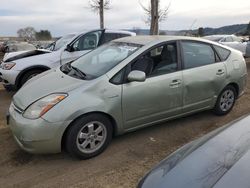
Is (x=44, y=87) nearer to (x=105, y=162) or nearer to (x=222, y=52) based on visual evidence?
(x=105, y=162)

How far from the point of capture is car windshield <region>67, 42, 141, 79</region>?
14.5ft

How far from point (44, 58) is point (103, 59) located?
11.1 ft

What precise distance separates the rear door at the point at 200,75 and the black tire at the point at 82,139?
1.41 metres

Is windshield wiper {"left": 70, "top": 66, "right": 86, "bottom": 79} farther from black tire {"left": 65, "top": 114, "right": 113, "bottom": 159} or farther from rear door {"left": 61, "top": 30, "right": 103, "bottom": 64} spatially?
rear door {"left": 61, "top": 30, "right": 103, "bottom": 64}

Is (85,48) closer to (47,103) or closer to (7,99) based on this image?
(7,99)

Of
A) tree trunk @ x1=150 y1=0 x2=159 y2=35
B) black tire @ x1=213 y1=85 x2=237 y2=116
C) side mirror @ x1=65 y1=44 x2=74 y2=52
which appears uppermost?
tree trunk @ x1=150 y1=0 x2=159 y2=35

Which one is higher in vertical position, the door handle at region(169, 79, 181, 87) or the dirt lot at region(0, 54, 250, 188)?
the door handle at region(169, 79, 181, 87)

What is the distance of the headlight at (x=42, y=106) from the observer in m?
3.82

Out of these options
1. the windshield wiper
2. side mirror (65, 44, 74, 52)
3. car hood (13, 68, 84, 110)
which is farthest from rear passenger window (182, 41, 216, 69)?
side mirror (65, 44, 74, 52)

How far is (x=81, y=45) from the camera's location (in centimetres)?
820

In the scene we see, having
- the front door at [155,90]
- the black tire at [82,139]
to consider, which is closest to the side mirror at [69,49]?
the front door at [155,90]

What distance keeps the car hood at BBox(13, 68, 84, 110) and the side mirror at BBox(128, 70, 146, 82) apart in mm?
623

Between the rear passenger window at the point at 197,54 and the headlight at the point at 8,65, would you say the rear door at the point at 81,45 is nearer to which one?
the headlight at the point at 8,65

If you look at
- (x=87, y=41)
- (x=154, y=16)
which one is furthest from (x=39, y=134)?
(x=154, y=16)
